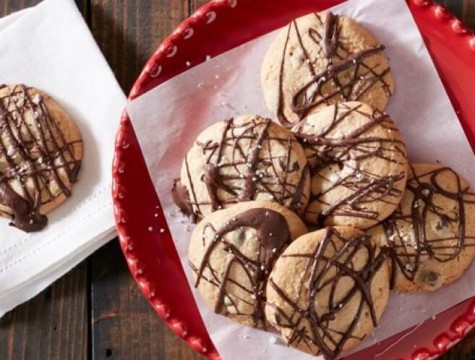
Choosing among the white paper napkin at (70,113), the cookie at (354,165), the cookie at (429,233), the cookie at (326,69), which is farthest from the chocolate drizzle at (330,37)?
the white paper napkin at (70,113)

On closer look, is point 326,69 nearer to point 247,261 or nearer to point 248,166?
point 248,166

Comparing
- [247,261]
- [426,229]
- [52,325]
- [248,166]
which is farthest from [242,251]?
[52,325]

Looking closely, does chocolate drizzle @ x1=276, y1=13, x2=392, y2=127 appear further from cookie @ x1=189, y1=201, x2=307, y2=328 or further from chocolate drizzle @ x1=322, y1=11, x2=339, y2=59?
cookie @ x1=189, y1=201, x2=307, y2=328

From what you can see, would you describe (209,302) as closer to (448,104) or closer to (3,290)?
(3,290)

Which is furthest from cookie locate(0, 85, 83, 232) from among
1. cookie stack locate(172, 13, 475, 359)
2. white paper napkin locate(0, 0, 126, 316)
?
cookie stack locate(172, 13, 475, 359)

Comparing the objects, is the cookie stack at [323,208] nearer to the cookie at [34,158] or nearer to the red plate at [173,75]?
the red plate at [173,75]
